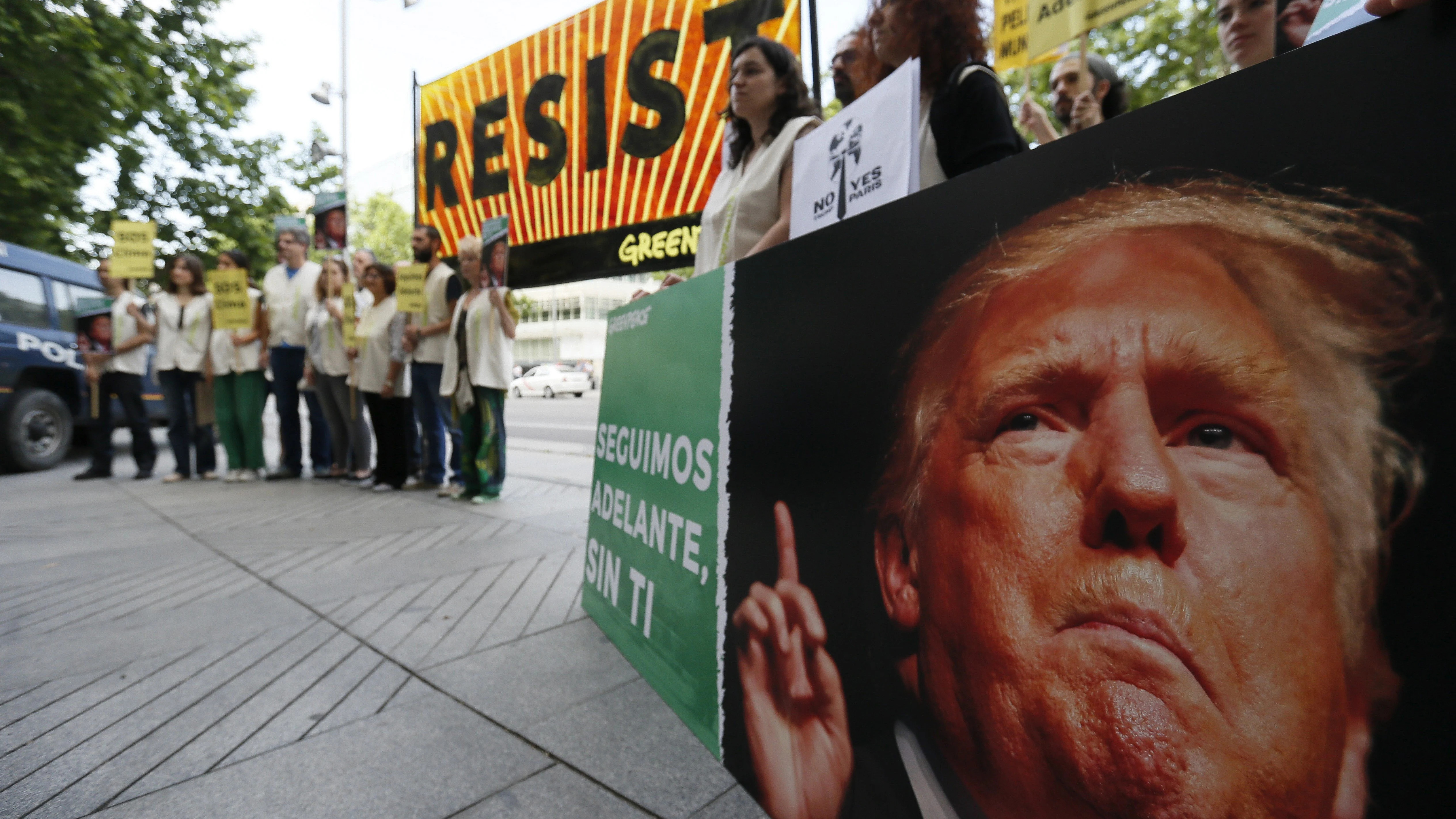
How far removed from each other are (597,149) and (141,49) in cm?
966

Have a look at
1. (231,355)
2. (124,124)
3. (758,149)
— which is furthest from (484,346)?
(124,124)

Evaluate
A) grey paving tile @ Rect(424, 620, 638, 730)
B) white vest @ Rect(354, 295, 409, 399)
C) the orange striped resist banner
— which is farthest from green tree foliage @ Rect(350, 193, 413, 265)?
grey paving tile @ Rect(424, 620, 638, 730)

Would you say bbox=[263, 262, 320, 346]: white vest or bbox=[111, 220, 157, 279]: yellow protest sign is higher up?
bbox=[111, 220, 157, 279]: yellow protest sign

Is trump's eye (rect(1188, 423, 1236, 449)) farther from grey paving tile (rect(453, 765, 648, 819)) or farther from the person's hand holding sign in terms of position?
grey paving tile (rect(453, 765, 648, 819))

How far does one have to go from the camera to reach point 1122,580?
804 millimetres

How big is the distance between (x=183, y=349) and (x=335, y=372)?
158cm

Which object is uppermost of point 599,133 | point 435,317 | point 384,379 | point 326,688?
point 599,133

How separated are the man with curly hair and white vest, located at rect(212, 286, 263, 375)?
7.13 m

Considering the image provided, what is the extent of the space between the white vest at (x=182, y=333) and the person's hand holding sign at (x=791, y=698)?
22.9ft

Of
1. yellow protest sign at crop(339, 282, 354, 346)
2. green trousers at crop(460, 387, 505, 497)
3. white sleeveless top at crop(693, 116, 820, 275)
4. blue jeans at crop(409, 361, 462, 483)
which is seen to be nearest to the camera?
white sleeveless top at crop(693, 116, 820, 275)

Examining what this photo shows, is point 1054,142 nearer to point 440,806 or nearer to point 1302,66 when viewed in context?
point 1302,66

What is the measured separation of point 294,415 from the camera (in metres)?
6.75

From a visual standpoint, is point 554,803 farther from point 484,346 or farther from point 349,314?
point 349,314

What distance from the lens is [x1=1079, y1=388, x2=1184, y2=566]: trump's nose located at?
2.53 ft
